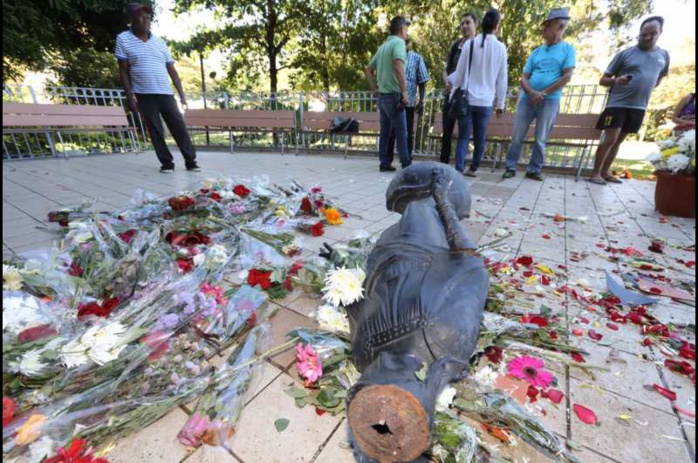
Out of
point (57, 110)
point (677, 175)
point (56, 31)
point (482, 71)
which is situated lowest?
point (677, 175)

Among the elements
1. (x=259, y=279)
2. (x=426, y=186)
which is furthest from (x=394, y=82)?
(x=259, y=279)

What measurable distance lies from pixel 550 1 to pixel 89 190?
10164mm

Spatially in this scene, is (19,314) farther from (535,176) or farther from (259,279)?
(535,176)

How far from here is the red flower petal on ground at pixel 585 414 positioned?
1242mm

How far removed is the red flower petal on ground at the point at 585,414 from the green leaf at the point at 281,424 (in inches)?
42.4

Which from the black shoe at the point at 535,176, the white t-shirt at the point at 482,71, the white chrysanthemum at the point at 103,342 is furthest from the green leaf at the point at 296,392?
the black shoe at the point at 535,176

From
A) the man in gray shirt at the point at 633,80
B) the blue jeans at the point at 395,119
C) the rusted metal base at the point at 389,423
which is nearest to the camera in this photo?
the rusted metal base at the point at 389,423

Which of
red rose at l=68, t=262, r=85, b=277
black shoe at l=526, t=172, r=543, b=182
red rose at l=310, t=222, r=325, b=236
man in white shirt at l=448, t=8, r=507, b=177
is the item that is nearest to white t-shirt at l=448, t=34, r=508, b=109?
man in white shirt at l=448, t=8, r=507, b=177

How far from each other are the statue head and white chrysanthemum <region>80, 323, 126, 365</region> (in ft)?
4.40

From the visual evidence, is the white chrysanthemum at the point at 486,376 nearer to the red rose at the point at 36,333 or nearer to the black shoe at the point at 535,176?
the red rose at the point at 36,333

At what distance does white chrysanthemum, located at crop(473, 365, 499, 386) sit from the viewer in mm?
1365

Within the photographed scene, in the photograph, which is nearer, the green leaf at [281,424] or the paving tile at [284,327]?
the green leaf at [281,424]

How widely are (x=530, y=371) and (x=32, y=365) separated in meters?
1.89

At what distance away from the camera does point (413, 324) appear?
43.6 inches
